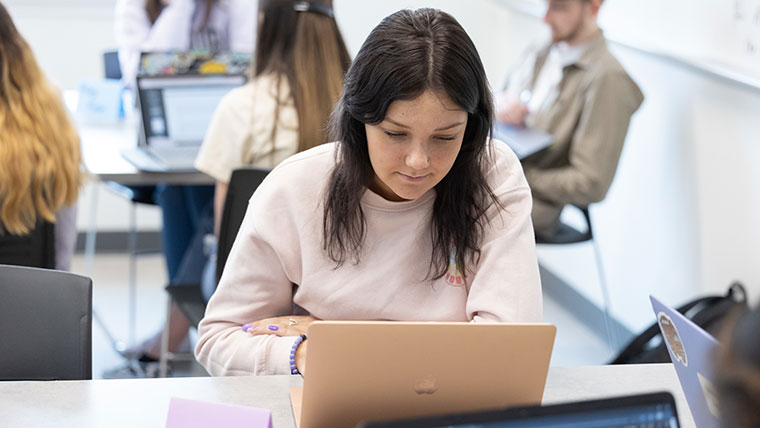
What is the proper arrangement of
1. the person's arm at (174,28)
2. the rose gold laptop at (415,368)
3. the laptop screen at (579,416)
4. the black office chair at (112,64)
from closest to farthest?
the laptop screen at (579,416), the rose gold laptop at (415,368), the person's arm at (174,28), the black office chair at (112,64)

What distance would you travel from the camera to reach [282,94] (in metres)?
→ 2.44

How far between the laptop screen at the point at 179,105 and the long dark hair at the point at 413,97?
138 centimetres

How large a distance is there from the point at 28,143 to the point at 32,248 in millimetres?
264

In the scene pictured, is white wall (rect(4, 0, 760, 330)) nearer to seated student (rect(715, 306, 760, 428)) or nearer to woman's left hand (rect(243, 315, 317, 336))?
woman's left hand (rect(243, 315, 317, 336))

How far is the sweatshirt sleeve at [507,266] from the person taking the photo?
152cm

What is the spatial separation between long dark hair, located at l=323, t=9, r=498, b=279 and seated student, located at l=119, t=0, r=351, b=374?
851 mm

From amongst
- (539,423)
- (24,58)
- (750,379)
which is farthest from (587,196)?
(750,379)

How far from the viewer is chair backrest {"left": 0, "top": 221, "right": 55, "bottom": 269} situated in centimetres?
226

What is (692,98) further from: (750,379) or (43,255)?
(750,379)

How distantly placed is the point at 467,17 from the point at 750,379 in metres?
4.39

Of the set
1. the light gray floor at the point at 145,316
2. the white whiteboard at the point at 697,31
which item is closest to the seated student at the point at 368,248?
the white whiteboard at the point at 697,31

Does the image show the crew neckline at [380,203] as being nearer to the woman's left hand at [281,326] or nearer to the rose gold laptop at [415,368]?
the woman's left hand at [281,326]

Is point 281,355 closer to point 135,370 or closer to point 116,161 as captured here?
point 116,161

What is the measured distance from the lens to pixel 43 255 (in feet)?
7.61
